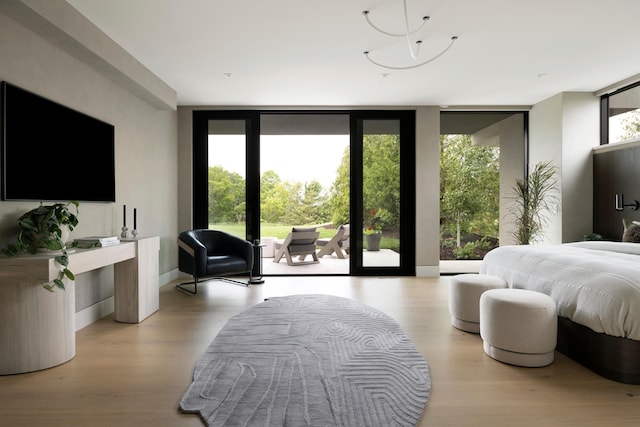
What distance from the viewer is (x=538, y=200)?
18.0 feet

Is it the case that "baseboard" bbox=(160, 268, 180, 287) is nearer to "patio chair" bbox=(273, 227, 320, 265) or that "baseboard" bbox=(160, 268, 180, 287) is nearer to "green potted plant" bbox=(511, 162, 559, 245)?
"patio chair" bbox=(273, 227, 320, 265)


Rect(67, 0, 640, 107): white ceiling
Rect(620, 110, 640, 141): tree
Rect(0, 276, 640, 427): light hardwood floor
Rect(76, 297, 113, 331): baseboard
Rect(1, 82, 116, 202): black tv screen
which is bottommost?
Rect(0, 276, 640, 427): light hardwood floor

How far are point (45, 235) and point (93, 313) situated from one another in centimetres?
132

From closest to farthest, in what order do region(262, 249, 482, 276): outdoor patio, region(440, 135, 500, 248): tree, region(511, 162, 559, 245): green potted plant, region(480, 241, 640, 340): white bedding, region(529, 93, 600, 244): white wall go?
region(480, 241, 640, 340): white bedding → region(529, 93, 600, 244): white wall → region(511, 162, 559, 245): green potted plant → region(262, 249, 482, 276): outdoor patio → region(440, 135, 500, 248): tree

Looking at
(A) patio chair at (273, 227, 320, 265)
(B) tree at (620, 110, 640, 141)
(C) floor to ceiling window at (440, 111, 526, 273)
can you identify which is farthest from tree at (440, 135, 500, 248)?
(A) patio chair at (273, 227, 320, 265)

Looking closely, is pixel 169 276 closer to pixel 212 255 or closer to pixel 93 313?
pixel 212 255

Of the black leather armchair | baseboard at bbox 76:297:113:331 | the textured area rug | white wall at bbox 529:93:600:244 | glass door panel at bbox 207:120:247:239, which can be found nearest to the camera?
the textured area rug

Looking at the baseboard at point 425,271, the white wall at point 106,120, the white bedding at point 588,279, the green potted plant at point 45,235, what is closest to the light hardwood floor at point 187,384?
the white bedding at point 588,279

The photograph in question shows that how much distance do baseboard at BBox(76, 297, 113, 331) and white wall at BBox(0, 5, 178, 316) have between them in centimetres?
6

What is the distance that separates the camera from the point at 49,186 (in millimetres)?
3037

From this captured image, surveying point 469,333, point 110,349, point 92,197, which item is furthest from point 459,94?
point 110,349

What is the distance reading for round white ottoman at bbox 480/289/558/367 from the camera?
2.52m

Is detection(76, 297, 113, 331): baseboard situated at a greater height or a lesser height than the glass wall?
lesser

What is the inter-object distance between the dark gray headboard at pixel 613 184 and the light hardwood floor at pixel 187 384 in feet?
9.80
